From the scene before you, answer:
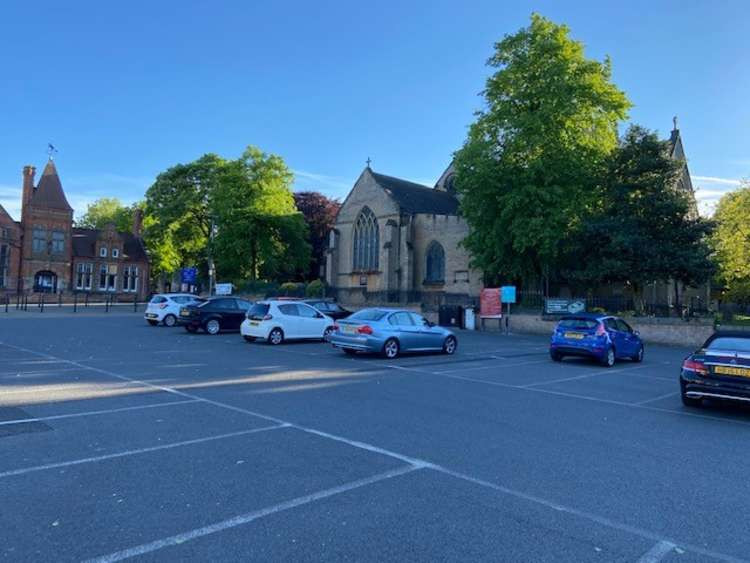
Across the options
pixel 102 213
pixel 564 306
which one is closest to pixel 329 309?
pixel 564 306

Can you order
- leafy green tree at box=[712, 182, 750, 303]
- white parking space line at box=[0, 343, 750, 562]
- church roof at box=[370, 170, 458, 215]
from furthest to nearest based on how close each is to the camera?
church roof at box=[370, 170, 458, 215], leafy green tree at box=[712, 182, 750, 303], white parking space line at box=[0, 343, 750, 562]

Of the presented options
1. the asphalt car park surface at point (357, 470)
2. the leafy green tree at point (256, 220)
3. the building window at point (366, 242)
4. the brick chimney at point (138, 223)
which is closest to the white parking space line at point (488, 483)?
the asphalt car park surface at point (357, 470)

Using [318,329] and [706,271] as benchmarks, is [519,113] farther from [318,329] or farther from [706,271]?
[318,329]

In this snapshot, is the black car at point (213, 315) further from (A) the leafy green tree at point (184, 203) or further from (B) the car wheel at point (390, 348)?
(A) the leafy green tree at point (184, 203)

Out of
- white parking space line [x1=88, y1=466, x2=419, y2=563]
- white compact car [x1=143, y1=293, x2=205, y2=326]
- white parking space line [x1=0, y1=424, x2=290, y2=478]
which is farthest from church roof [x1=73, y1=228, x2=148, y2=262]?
white parking space line [x1=88, y1=466, x2=419, y2=563]

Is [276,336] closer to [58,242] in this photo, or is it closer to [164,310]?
[164,310]

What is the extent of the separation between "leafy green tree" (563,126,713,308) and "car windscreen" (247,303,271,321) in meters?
17.6

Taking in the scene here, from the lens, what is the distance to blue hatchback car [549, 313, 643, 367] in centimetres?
1617

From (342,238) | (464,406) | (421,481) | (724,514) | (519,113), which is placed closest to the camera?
(724,514)

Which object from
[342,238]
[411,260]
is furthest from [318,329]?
[342,238]

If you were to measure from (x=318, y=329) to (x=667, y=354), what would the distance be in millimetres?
13632

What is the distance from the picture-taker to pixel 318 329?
20.7 m

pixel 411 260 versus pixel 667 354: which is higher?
pixel 411 260

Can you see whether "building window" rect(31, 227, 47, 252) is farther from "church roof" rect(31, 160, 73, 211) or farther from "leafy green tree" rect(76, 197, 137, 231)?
"leafy green tree" rect(76, 197, 137, 231)
